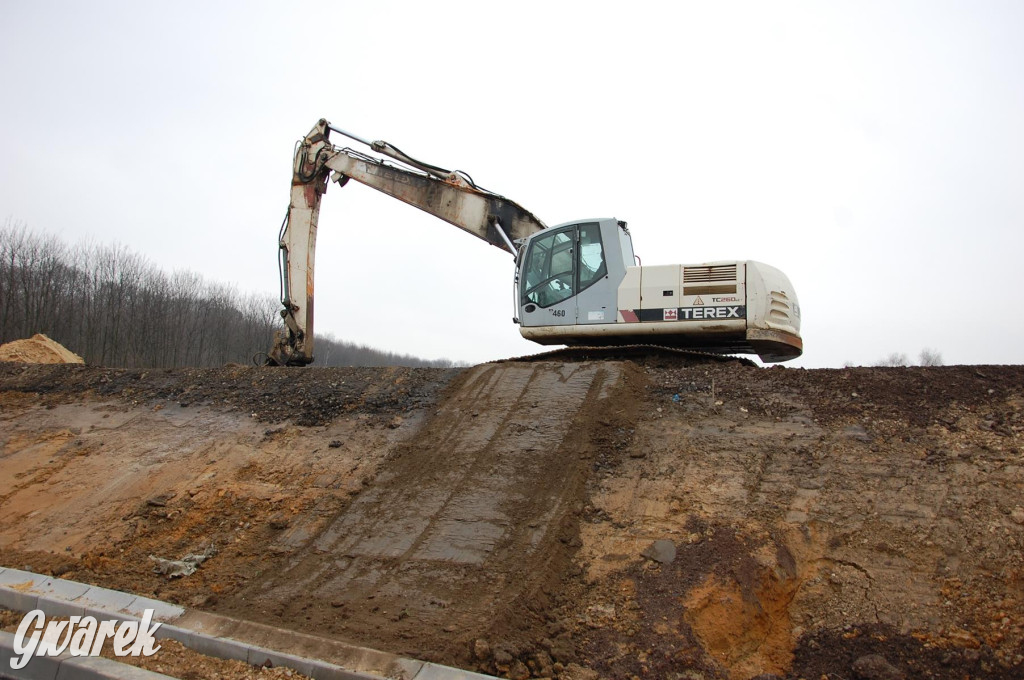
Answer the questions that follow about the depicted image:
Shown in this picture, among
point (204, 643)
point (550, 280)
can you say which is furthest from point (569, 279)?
point (204, 643)

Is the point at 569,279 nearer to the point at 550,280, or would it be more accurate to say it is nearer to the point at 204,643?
the point at 550,280

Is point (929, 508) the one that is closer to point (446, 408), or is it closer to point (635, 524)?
point (635, 524)

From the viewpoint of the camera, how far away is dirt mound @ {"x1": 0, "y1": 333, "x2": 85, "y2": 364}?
1570 centimetres

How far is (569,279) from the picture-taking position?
9.65m

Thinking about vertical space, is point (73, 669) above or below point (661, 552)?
below

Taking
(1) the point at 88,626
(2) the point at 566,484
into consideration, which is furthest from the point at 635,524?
(1) the point at 88,626

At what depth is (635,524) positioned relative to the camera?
5.93 m

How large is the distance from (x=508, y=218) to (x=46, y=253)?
2625 cm

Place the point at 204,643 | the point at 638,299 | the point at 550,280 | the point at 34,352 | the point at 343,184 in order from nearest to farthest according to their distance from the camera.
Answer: the point at 204,643, the point at 638,299, the point at 550,280, the point at 343,184, the point at 34,352

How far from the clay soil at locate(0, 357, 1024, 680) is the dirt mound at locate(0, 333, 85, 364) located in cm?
723

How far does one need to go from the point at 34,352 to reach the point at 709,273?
16.2 metres

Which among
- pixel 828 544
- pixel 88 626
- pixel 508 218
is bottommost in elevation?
pixel 88 626

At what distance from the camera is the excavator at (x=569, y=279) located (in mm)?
8867

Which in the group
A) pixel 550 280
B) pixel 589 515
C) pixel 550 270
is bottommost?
pixel 589 515
